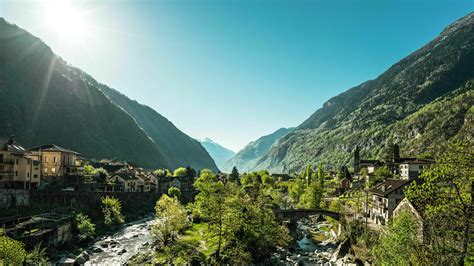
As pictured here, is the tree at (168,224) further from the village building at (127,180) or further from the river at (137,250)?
the village building at (127,180)

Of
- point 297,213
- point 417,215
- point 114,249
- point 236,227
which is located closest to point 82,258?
point 114,249

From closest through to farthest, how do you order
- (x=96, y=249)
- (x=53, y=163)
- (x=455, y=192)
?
(x=455, y=192), (x=96, y=249), (x=53, y=163)

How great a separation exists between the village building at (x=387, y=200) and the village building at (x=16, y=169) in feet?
269

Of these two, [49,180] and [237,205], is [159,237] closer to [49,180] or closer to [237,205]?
[237,205]

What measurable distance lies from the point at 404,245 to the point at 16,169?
256 ft

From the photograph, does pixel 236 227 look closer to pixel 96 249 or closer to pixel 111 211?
pixel 96 249

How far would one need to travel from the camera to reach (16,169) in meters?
65.9

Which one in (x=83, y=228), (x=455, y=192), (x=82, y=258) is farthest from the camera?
(x=83, y=228)

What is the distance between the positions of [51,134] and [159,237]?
162292mm

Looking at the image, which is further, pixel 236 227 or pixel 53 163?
pixel 53 163

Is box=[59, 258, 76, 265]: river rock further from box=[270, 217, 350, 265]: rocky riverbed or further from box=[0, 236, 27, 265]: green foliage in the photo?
box=[270, 217, 350, 265]: rocky riverbed

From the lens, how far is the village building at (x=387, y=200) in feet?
202

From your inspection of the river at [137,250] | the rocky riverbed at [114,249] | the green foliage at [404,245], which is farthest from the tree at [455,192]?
the rocky riverbed at [114,249]

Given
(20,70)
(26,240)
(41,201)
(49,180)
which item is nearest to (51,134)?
(20,70)
